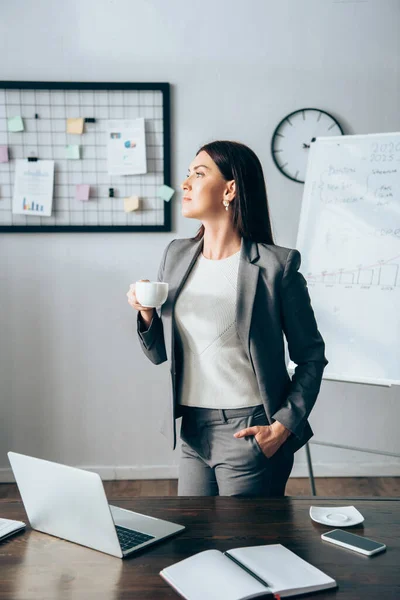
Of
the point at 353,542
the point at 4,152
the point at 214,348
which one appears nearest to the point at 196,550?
the point at 353,542

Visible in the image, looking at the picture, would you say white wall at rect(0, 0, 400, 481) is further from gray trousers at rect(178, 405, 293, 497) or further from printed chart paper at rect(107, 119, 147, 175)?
gray trousers at rect(178, 405, 293, 497)

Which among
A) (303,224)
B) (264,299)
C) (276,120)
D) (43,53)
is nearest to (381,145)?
(303,224)

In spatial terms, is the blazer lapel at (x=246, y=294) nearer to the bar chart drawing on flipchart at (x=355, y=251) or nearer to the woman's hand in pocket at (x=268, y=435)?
the woman's hand in pocket at (x=268, y=435)

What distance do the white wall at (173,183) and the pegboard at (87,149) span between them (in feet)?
0.20

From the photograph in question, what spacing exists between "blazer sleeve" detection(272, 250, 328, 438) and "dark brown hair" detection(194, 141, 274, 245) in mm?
134

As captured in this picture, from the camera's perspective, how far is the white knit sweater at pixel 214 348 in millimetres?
1541

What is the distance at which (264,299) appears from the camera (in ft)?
5.15

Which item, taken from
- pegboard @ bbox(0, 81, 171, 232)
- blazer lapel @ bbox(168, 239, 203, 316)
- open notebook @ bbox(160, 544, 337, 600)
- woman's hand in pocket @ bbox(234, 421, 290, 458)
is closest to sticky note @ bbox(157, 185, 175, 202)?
pegboard @ bbox(0, 81, 171, 232)

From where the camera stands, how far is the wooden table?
941 mm

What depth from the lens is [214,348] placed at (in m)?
1.57

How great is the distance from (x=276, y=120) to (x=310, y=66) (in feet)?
1.06

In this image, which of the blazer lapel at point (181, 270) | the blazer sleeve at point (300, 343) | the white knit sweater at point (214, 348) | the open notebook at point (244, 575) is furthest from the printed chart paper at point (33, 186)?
the open notebook at point (244, 575)

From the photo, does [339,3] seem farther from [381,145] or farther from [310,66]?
[381,145]

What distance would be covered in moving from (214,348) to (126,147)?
1858 mm
